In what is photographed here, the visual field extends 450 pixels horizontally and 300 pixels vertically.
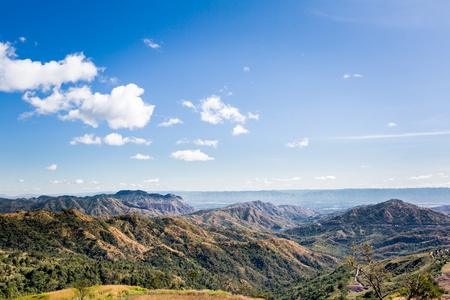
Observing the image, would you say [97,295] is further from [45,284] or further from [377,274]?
[45,284]

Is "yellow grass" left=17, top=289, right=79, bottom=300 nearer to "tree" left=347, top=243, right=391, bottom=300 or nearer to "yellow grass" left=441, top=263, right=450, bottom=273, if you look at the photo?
"tree" left=347, top=243, right=391, bottom=300

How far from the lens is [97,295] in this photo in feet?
172

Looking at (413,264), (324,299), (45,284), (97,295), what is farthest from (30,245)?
(413,264)

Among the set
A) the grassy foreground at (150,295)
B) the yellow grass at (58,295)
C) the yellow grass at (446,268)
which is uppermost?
the grassy foreground at (150,295)

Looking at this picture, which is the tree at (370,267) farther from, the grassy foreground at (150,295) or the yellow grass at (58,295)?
the yellow grass at (58,295)

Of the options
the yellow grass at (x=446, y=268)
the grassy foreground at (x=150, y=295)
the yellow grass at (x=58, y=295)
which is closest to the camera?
the grassy foreground at (x=150, y=295)

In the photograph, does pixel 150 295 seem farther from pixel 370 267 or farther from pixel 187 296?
pixel 370 267

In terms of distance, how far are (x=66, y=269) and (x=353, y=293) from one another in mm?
168784

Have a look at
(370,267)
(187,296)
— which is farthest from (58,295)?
(370,267)

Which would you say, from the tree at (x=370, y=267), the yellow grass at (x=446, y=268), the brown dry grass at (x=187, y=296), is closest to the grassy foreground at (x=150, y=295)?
the brown dry grass at (x=187, y=296)

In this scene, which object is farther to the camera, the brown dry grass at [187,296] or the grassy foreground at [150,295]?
the grassy foreground at [150,295]

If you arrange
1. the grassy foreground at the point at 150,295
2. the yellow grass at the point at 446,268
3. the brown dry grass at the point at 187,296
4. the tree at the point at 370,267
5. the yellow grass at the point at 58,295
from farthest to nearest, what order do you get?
1. the yellow grass at the point at 446,268
2. the yellow grass at the point at 58,295
3. the grassy foreground at the point at 150,295
4. the brown dry grass at the point at 187,296
5. the tree at the point at 370,267

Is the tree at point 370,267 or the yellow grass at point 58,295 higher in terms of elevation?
the tree at point 370,267

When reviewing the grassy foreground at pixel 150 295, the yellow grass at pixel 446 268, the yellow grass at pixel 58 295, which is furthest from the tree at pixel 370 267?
the yellow grass at pixel 446 268
